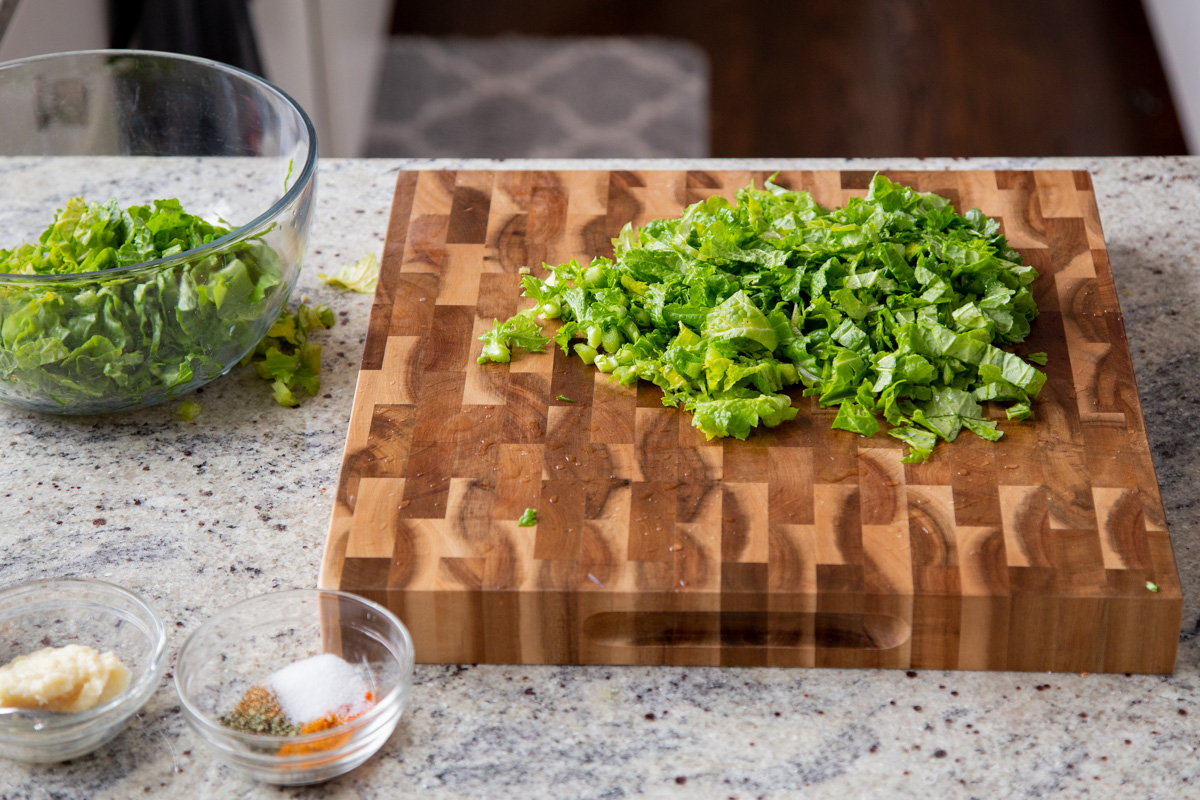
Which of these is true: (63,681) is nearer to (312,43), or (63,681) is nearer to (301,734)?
(301,734)

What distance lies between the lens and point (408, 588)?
3.54ft

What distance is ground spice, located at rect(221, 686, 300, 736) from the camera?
3.29ft

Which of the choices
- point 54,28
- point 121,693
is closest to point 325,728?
point 121,693

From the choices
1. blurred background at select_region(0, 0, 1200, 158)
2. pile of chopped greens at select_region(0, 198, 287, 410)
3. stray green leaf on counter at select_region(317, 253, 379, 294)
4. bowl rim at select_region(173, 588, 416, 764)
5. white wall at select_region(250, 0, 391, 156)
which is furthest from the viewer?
blurred background at select_region(0, 0, 1200, 158)

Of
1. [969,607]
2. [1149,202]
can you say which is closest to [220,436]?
[969,607]

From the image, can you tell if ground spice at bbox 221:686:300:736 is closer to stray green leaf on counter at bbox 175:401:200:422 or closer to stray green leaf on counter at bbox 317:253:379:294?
stray green leaf on counter at bbox 175:401:200:422

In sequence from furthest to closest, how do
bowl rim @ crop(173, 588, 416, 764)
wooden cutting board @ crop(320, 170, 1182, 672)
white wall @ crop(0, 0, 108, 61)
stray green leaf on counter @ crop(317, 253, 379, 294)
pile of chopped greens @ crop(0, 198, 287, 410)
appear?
white wall @ crop(0, 0, 108, 61) < stray green leaf on counter @ crop(317, 253, 379, 294) < pile of chopped greens @ crop(0, 198, 287, 410) < wooden cutting board @ crop(320, 170, 1182, 672) < bowl rim @ crop(173, 588, 416, 764)

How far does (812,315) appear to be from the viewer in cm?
130

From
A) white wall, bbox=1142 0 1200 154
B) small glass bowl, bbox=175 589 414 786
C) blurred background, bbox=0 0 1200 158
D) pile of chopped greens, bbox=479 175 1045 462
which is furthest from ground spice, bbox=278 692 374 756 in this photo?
white wall, bbox=1142 0 1200 154

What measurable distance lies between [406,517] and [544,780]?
0.91ft

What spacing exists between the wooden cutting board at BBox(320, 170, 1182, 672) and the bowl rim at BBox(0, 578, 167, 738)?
16 centimetres

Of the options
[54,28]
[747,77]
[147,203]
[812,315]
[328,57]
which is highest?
[812,315]

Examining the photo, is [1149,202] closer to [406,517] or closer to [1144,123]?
[406,517]

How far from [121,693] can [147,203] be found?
32.9 inches
